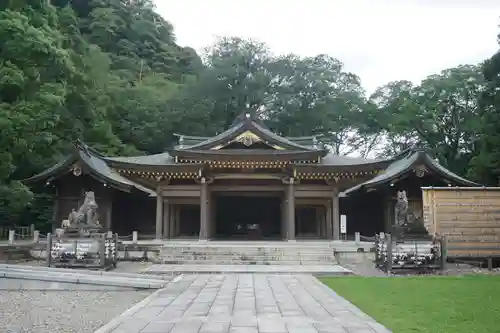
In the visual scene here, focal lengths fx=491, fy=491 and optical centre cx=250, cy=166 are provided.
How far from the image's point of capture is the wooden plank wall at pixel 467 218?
16344 mm

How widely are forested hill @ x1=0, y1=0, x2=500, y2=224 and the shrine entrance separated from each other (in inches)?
398

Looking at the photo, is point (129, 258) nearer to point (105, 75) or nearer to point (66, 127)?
point (66, 127)

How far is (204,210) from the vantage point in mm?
22859

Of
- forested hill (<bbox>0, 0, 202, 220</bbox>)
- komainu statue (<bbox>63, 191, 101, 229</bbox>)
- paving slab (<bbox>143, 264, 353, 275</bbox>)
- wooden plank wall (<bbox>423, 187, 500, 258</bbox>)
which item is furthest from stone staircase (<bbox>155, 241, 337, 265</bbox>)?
forested hill (<bbox>0, 0, 202, 220</bbox>)

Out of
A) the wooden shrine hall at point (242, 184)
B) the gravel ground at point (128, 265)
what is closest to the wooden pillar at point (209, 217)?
the wooden shrine hall at point (242, 184)

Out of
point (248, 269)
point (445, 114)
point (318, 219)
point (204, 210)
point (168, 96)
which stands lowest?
point (248, 269)

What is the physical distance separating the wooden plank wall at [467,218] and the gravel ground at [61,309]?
10.4 metres

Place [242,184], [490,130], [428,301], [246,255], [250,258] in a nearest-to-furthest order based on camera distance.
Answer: [428,301]
[250,258]
[246,255]
[242,184]
[490,130]

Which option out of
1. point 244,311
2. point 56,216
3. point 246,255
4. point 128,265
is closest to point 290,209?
point 246,255

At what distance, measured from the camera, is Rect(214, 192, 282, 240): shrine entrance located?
28000mm

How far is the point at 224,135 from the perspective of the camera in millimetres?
25016

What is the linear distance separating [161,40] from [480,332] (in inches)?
2353

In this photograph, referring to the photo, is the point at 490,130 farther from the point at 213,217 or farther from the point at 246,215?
the point at 213,217

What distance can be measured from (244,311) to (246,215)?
2024 cm
